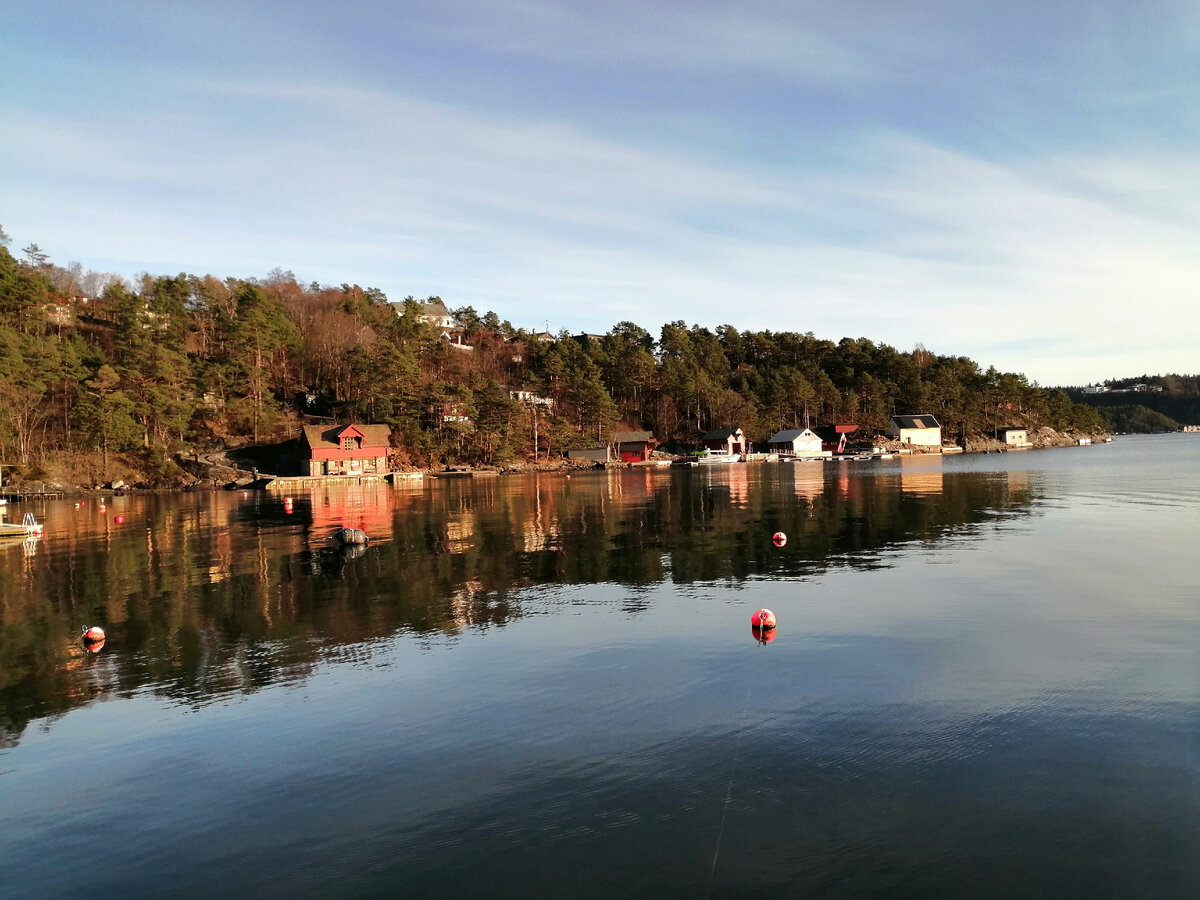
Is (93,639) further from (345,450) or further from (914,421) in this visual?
(914,421)

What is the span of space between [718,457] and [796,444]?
18.7 metres

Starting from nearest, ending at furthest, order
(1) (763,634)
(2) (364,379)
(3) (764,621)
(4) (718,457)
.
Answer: (1) (763,634) < (3) (764,621) < (2) (364,379) < (4) (718,457)

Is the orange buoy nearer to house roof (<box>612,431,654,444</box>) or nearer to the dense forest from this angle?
the dense forest

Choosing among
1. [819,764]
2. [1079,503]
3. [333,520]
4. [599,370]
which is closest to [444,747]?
[819,764]

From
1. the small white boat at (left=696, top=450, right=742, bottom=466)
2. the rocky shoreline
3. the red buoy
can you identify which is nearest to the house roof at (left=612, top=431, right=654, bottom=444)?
the rocky shoreline

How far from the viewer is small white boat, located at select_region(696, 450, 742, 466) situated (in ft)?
429

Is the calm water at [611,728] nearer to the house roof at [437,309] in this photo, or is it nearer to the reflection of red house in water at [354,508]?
the reflection of red house in water at [354,508]

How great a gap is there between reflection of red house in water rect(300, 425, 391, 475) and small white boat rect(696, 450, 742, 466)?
55.8 meters

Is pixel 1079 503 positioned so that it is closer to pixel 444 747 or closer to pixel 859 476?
pixel 859 476

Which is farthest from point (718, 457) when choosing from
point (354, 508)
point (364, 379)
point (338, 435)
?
point (354, 508)

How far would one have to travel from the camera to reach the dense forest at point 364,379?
3199 inches

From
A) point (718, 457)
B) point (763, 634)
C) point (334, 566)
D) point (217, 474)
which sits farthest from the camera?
point (718, 457)

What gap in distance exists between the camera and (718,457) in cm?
13475

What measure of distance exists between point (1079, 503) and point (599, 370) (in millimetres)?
89029
